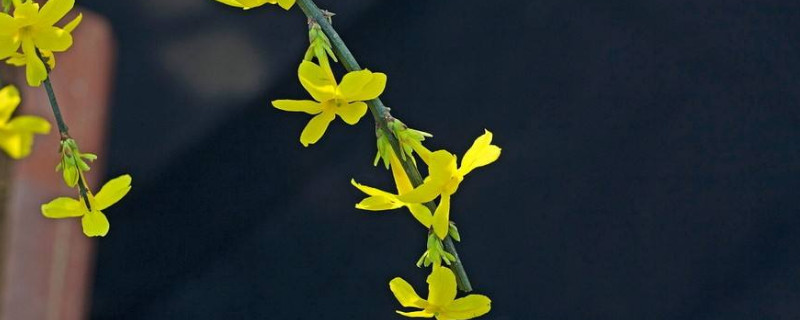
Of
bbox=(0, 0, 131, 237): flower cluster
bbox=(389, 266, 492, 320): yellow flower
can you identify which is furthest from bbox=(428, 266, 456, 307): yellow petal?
bbox=(0, 0, 131, 237): flower cluster

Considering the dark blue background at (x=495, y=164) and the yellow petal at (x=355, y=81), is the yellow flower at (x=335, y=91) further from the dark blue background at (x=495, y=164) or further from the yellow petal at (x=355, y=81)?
the dark blue background at (x=495, y=164)

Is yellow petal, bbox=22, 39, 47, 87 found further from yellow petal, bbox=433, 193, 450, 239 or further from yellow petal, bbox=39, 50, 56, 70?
yellow petal, bbox=433, 193, 450, 239

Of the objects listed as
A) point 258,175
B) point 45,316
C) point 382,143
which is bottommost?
point 382,143

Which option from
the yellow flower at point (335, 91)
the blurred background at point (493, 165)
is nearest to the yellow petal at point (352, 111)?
the yellow flower at point (335, 91)

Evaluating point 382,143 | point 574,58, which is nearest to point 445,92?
point 574,58

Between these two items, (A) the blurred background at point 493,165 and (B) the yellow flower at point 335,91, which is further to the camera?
(A) the blurred background at point 493,165

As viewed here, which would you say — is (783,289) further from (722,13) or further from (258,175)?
(258,175)

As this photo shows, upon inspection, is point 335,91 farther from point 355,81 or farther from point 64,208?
point 64,208
